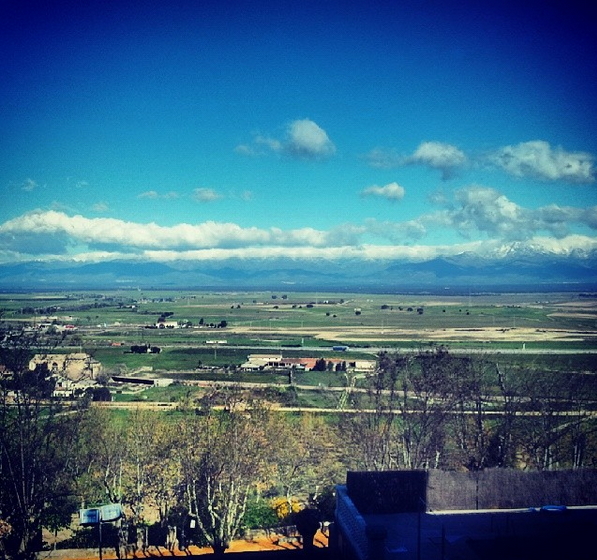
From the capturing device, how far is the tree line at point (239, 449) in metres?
12.8

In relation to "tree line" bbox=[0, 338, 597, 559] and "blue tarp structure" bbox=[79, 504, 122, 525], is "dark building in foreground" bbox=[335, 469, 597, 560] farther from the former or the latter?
"blue tarp structure" bbox=[79, 504, 122, 525]

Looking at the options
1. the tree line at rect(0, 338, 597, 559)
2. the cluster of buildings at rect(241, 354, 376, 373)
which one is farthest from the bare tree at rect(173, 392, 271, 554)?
the cluster of buildings at rect(241, 354, 376, 373)

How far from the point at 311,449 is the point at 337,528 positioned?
7745 millimetres

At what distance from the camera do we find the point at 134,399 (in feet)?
89.9

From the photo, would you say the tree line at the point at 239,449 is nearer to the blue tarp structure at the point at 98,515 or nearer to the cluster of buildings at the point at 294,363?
the blue tarp structure at the point at 98,515

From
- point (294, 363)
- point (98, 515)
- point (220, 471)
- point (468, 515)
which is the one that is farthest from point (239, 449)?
point (294, 363)

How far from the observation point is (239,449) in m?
14.2

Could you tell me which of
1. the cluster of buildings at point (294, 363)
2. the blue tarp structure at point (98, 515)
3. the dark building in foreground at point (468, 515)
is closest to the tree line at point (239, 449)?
the blue tarp structure at point (98, 515)

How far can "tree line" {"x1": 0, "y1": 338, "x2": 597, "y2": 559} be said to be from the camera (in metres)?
12.8

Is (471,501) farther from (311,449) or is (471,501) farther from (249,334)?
(249,334)

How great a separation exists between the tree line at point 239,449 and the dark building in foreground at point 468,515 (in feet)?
12.8

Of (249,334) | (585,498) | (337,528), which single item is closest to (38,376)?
(337,528)

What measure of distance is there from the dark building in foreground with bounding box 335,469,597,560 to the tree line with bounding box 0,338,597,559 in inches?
154

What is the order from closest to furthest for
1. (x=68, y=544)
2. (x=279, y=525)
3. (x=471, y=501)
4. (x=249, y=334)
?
(x=471, y=501) < (x=68, y=544) < (x=279, y=525) < (x=249, y=334)
